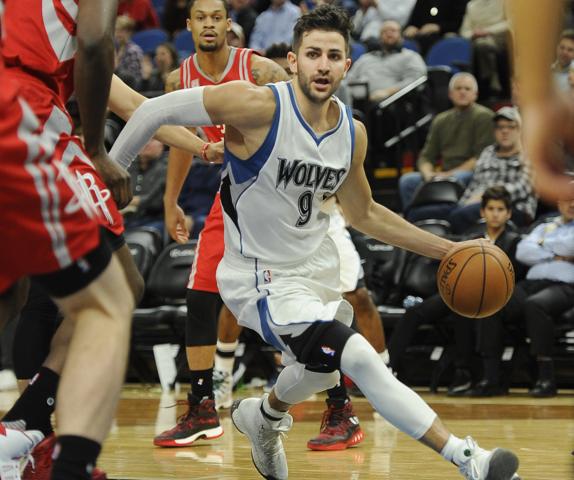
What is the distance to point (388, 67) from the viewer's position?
37.7 feet

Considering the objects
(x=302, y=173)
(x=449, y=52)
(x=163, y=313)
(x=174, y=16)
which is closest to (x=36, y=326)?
(x=302, y=173)

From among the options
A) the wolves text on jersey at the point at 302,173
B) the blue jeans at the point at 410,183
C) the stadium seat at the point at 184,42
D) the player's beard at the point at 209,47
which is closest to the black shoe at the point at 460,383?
the blue jeans at the point at 410,183

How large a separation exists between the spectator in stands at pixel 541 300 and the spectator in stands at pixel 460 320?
0.57 feet

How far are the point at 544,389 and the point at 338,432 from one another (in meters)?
2.66

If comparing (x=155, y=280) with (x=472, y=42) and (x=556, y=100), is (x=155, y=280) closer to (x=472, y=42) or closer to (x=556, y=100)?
(x=472, y=42)

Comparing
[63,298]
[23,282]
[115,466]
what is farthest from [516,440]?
[63,298]

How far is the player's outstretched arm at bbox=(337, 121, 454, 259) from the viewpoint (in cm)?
443

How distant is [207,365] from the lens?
564cm

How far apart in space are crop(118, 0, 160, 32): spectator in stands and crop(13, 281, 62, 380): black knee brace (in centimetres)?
1101

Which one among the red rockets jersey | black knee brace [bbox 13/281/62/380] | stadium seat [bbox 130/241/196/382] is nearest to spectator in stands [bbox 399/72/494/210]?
stadium seat [bbox 130/241/196/382]

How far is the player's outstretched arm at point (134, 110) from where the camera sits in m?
4.84

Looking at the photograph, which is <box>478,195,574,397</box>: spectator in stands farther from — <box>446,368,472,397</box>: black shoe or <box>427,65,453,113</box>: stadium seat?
<box>427,65,453,113</box>: stadium seat

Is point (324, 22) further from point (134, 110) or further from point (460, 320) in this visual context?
point (460, 320)

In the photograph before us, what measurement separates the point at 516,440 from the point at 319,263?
6.47 feet
